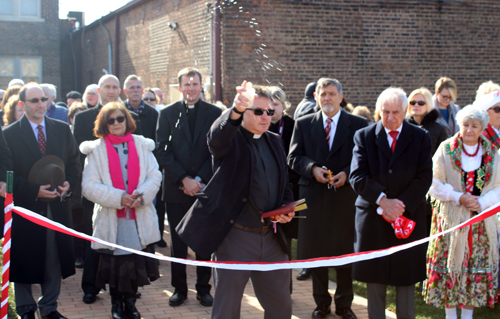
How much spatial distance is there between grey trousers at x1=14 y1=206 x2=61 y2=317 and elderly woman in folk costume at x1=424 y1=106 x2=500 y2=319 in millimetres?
3532

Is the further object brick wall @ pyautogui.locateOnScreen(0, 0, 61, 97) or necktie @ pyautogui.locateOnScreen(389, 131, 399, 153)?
brick wall @ pyautogui.locateOnScreen(0, 0, 61, 97)

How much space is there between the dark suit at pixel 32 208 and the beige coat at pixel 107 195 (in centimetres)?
41

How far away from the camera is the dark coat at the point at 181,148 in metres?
5.30

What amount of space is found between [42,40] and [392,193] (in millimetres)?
24758

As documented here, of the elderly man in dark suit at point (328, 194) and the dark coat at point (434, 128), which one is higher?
the dark coat at point (434, 128)

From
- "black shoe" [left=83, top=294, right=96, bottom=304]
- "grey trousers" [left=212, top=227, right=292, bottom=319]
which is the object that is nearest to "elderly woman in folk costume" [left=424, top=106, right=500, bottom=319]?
"grey trousers" [left=212, top=227, right=292, bottom=319]

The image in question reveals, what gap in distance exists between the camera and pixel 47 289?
4.79 metres

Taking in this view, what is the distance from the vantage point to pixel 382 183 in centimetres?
429

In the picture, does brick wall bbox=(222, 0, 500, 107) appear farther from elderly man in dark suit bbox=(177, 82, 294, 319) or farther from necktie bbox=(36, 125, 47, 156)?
elderly man in dark suit bbox=(177, 82, 294, 319)

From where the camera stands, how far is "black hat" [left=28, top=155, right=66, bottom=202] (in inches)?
187

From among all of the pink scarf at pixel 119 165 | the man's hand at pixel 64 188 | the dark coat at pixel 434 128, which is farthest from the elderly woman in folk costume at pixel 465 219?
the man's hand at pixel 64 188

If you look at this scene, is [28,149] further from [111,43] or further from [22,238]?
[111,43]

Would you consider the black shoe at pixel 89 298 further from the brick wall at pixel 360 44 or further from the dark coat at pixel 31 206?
the brick wall at pixel 360 44

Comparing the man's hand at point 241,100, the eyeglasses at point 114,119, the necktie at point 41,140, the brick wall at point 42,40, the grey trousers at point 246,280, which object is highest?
the brick wall at point 42,40
